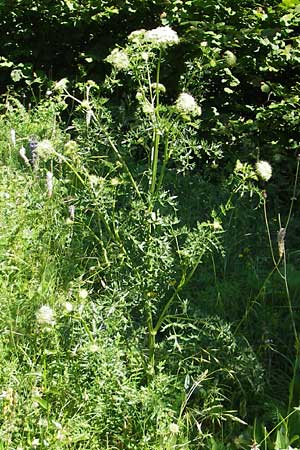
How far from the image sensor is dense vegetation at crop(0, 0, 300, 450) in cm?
239

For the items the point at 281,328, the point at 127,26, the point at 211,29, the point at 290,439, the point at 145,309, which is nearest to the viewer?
the point at 290,439

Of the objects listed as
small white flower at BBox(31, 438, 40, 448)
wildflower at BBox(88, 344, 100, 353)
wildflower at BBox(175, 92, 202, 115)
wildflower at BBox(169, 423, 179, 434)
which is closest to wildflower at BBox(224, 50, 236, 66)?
wildflower at BBox(175, 92, 202, 115)

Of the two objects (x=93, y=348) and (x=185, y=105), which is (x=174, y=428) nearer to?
(x=93, y=348)

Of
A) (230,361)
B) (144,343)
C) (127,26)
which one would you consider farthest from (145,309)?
(127,26)

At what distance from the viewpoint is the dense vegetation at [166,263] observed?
94.1 inches

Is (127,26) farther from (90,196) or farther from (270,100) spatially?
(90,196)

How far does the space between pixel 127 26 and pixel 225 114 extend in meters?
1.16

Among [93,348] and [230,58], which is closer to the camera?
[93,348]

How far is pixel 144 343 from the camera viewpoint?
269 centimetres

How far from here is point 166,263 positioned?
8.29 feet

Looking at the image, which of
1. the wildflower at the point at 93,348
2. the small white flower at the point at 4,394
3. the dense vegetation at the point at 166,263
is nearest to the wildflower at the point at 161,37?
the dense vegetation at the point at 166,263

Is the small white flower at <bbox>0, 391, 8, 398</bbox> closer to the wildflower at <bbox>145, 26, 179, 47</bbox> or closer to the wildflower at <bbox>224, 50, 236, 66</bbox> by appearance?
the wildflower at <bbox>145, 26, 179, 47</bbox>

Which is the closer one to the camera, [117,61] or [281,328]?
[117,61]

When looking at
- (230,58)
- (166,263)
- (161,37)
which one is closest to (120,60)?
(161,37)
